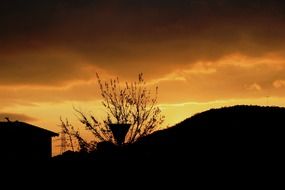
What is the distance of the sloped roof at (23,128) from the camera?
3658 cm

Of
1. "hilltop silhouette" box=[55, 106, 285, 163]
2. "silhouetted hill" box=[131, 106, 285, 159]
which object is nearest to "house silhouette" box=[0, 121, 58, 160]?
"hilltop silhouette" box=[55, 106, 285, 163]

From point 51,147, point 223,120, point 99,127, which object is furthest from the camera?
point 51,147

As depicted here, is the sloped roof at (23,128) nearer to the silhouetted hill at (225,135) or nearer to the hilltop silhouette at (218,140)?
the hilltop silhouette at (218,140)

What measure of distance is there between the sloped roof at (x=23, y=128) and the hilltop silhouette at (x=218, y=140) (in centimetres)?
1755

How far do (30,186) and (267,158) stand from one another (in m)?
10.1

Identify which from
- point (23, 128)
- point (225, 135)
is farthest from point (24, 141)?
point (225, 135)

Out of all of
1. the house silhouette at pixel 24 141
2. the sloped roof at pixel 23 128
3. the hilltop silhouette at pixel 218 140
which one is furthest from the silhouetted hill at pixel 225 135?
the sloped roof at pixel 23 128

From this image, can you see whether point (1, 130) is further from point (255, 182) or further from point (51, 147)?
point (255, 182)

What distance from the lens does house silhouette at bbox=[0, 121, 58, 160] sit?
115 feet

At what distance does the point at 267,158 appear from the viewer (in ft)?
52.4

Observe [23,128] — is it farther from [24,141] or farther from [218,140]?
[218,140]

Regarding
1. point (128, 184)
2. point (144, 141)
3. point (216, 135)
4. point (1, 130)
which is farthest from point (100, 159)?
point (1, 130)

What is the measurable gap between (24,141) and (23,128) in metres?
1.38

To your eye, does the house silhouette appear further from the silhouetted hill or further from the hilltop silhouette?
the silhouetted hill
